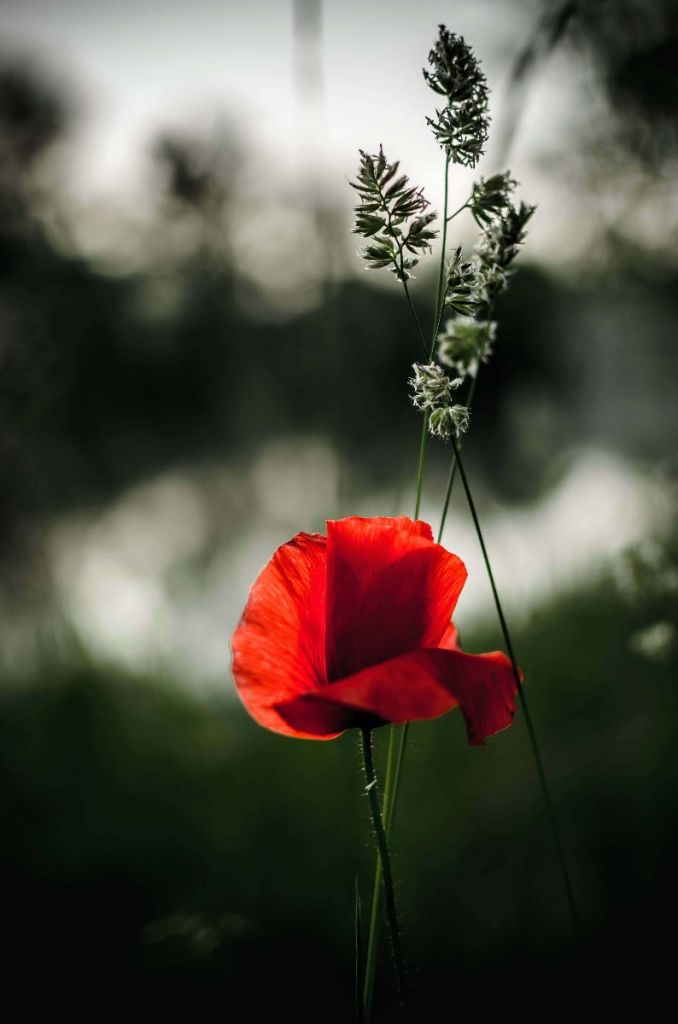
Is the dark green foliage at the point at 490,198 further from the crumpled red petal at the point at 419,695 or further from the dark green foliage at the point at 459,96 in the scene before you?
the crumpled red petal at the point at 419,695

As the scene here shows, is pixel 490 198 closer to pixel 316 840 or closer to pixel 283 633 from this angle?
pixel 283 633

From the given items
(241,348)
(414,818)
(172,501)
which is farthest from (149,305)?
(414,818)

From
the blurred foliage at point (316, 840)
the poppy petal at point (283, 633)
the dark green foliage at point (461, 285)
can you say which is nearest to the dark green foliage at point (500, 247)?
the dark green foliage at point (461, 285)

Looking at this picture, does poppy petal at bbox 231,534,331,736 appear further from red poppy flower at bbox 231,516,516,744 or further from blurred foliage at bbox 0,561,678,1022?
blurred foliage at bbox 0,561,678,1022

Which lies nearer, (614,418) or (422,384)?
(422,384)

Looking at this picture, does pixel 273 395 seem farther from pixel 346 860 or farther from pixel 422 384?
pixel 422 384

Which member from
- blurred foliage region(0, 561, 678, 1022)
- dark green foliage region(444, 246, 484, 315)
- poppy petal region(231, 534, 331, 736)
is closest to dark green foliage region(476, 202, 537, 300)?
dark green foliage region(444, 246, 484, 315)

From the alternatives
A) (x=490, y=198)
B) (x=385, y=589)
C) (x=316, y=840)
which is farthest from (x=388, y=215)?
(x=316, y=840)
